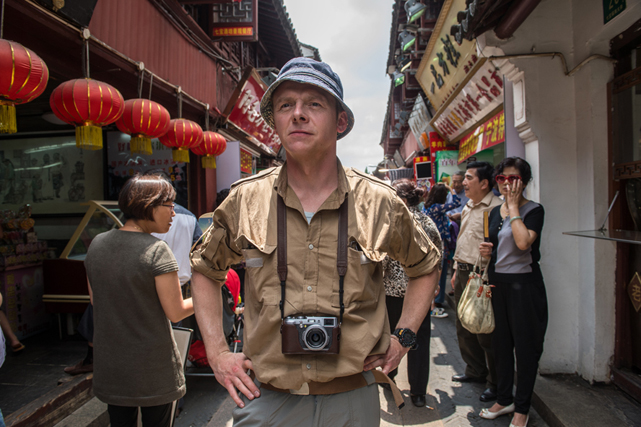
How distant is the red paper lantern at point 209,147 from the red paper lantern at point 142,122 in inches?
58.5

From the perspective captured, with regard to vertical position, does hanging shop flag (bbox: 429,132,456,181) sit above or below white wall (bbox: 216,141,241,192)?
above

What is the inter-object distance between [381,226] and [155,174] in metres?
1.65

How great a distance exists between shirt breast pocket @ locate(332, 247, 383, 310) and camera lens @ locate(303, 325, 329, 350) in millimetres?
116

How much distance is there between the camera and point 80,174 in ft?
21.3

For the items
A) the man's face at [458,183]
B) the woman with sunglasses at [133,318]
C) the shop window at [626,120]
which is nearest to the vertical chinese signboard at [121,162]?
the woman with sunglasses at [133,318]

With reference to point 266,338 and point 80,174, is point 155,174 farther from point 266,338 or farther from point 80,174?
point 80,174

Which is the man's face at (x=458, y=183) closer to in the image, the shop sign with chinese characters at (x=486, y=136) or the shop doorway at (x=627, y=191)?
the shop sign with chinese characters at (x=486, y=136)

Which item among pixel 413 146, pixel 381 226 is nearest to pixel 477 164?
pixel 381 226

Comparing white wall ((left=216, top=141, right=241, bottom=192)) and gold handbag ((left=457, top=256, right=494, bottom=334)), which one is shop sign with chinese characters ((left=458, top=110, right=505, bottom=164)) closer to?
gold handbag ((left=457, top=256, right=494, bottom=334))

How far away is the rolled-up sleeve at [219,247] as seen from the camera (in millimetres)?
1494

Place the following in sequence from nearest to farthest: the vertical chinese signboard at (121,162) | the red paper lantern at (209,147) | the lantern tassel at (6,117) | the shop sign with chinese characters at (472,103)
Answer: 1. the lantern tassel at (6,117)
2. the shop sign with chinese characters at (472,103)
3. the red paper lantern at (209,147)
4. the vertical chinese signboard at (121,162)

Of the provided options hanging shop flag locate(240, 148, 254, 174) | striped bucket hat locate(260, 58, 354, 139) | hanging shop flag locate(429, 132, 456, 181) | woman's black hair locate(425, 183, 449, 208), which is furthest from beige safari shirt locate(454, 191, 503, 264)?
hanging shop flag locate(429, 132, 456, 181)

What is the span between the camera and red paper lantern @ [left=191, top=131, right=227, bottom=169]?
5.71 meters

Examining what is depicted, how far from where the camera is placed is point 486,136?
6.26 m
